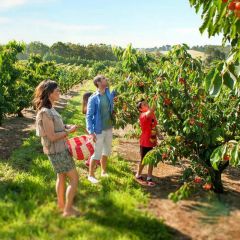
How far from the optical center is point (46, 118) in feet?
15.8

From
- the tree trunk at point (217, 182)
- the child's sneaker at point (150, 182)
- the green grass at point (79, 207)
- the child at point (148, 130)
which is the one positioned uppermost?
the child at point (148, 130)

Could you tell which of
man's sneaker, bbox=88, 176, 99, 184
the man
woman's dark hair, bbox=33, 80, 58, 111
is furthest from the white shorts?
woman's dark hair, bbox=33, 80, 58, 111

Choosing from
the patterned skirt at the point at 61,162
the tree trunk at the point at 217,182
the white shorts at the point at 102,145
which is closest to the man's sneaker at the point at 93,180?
the white shorts at the point at 102,145

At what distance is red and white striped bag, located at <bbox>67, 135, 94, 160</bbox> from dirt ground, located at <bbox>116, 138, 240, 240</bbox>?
127 cm

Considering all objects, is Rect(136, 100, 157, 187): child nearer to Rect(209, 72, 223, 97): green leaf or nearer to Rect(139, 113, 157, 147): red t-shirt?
Rect(139, 113, 157, 147): red t-shirt

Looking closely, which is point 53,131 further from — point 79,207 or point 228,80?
point 228,80

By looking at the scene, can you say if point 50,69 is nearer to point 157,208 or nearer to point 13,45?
point 13,45

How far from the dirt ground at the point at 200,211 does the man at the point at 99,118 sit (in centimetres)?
108

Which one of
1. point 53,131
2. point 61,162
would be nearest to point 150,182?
point 61,162

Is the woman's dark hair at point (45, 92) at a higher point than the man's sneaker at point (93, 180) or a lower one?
higher

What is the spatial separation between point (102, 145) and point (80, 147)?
64 centimetres

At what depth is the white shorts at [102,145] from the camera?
6.50 meters

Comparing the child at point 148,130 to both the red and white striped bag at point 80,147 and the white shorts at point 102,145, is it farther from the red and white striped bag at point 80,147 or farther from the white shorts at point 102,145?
the red and white striped bag at point 80,147

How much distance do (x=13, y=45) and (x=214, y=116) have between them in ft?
35.0
